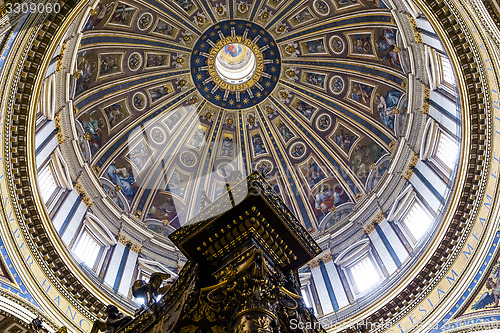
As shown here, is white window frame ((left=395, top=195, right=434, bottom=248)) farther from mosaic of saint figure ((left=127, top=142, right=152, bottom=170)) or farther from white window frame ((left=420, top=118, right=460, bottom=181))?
mosaic of saint figure ((left=127, top=142, right=152, bottom=170))

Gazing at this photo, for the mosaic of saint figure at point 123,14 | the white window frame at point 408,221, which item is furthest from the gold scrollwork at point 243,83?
the white window frame at point 408,221

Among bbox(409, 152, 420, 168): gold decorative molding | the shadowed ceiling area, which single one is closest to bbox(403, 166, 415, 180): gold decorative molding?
bbox(409, 152, 420, 168): gold decorative molding

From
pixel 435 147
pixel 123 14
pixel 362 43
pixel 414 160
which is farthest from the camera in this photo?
pixel 362 43

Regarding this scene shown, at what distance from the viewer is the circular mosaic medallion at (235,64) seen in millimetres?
24891

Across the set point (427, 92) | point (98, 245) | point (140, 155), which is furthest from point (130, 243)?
point (427, 92)

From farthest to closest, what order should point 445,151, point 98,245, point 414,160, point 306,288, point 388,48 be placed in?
point 388,48 < point 306,288 < point 414,160 < point 98,245 < point 445,151

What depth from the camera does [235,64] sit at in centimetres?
2697

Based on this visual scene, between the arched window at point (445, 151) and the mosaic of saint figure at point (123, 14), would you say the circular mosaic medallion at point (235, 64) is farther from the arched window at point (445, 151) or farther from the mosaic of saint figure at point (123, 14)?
the arched window at point (445, 151)

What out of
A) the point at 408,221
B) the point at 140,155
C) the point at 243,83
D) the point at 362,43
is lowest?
the point at 408,221

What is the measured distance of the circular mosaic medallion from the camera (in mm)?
24891

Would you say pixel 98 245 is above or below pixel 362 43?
below

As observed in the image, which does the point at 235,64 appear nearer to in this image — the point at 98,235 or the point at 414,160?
the point at 414,160

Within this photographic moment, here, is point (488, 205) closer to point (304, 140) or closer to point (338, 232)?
point (338, 232)

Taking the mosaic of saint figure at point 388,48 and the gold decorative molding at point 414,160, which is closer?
the gold decorative molding at point 414,160
